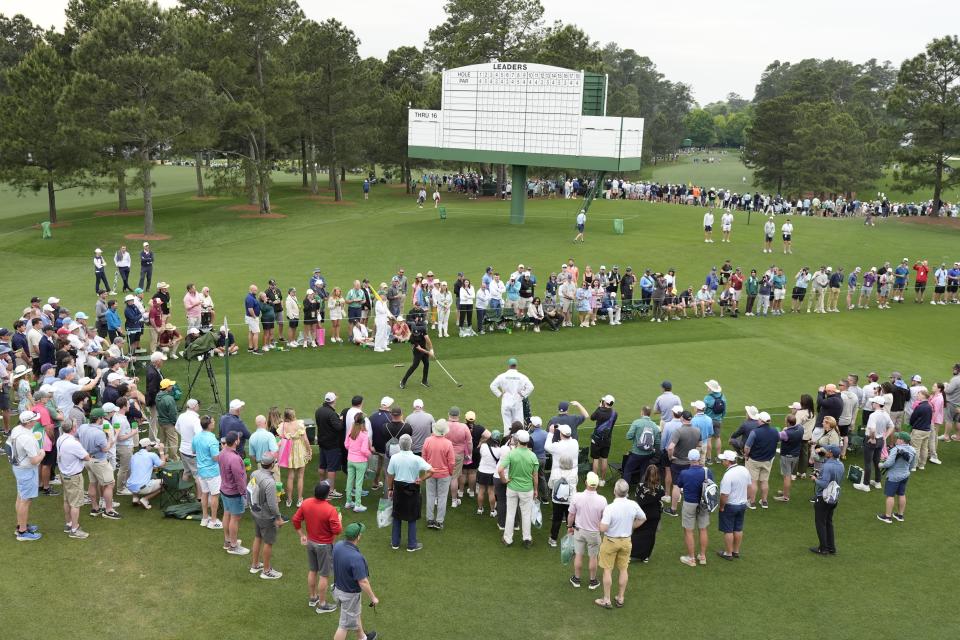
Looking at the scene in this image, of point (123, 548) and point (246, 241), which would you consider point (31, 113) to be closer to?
point (246, 241)

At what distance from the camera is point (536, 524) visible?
11.9m

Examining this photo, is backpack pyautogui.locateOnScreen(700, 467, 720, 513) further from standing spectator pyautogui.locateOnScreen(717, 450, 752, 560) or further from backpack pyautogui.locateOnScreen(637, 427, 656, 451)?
backpack pyautogui.locateOnScreen(637, 427, 656, 451)

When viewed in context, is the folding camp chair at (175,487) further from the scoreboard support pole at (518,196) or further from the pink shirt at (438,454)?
the scoreboard support pole at (518,196)

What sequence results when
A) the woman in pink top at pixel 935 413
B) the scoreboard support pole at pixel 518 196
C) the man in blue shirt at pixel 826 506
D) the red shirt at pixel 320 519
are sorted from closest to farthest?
the red shirt at pixel 320 519, the man in blue shirt at pixel 826 506, the woman in pink top at pixel 935 413, the scoreboard support pole at pixel 518 196

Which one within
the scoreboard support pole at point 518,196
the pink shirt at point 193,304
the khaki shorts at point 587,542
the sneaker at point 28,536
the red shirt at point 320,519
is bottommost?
the sneaker at point 28,536

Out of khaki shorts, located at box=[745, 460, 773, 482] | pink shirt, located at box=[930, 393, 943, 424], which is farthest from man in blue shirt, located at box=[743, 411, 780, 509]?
pink shirt, located at box=[930, 393, 943, 424]

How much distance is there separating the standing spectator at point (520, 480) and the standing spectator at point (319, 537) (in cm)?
277

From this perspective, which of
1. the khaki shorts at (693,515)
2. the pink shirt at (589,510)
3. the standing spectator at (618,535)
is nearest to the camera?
the standing spectator at (618,535)

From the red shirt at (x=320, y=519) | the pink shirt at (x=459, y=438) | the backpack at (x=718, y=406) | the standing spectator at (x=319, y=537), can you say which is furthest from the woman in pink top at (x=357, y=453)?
the backpack at (x=718, y=406)

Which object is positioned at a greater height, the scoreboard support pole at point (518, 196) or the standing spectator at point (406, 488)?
the scoreboard support pole at point (518, 196)

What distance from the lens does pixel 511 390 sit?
14.4m

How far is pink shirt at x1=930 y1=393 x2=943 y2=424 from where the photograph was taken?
15.3 m

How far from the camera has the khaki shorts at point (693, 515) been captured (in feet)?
34.9

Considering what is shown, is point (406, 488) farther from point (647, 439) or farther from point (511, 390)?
point (511, 390)
